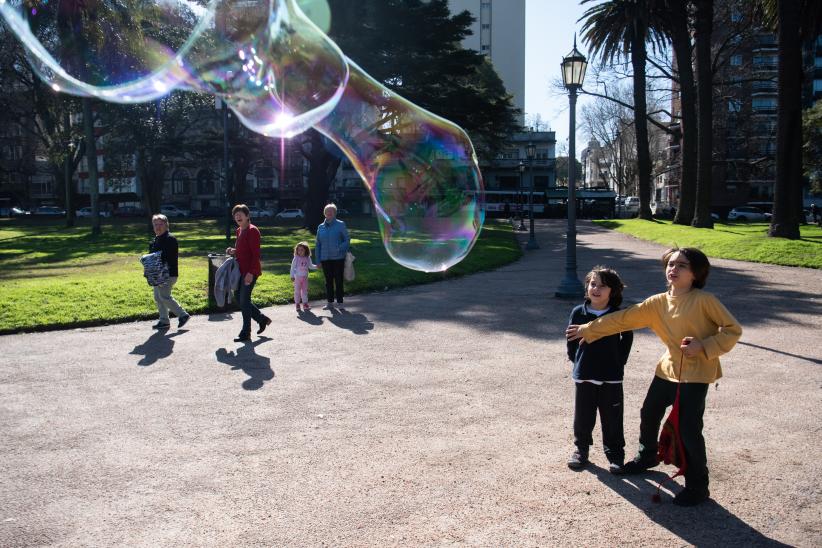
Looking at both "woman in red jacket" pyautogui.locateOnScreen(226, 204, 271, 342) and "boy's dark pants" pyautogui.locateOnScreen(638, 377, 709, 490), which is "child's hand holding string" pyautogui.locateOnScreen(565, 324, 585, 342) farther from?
"woman in red jacket" pyautogui.locateOnScreen(226, 204, 271, 342)

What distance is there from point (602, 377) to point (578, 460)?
1.98ft

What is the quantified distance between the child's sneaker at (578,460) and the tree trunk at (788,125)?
21.4m

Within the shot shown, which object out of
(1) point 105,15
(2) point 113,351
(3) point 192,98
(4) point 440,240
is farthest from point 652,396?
(3) point 192,98

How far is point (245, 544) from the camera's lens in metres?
3.71

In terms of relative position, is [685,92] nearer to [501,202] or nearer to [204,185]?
[501,202]

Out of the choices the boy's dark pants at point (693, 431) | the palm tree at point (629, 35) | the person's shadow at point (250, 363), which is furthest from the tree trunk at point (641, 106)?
the boy's dark pants at point (693, 431)

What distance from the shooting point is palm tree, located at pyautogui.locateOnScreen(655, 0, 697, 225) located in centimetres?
3647

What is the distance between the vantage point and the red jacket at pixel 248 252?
947cm

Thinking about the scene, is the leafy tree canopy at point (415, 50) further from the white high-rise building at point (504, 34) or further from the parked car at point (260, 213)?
the white high-rise building at point (504, 34)

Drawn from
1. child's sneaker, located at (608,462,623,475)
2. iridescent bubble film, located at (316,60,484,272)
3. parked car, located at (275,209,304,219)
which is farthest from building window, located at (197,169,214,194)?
child's sneaker, located at (608,462,623,475)

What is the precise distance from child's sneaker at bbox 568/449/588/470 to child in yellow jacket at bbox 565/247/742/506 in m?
0.71

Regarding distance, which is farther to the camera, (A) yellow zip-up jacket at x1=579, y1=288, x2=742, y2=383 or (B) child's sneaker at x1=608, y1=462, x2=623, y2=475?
(B) child's sneaker at x1=608, y1=462, x2=623, y2=475

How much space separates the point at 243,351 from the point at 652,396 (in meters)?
5.69

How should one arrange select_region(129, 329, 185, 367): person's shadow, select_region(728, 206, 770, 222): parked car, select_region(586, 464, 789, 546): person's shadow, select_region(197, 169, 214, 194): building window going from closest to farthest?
1. select_region(586, 464, 789, 546): person's shadow
2. select_region(129, 329, 185, 367): person's shadow
3. select_region(728, 206, 770, 222): parked car
4. select_region(197, 169, 214, 194): building window
